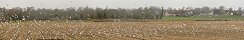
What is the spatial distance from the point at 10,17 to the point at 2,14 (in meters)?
1.10

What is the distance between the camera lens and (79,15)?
5731 cm

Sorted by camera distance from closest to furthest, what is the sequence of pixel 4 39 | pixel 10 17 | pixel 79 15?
pixel 4 39 < pixel 10 17 < pixel 79 15

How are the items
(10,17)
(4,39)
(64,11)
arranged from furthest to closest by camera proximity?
(64,11)
(10,17)
(4,39)

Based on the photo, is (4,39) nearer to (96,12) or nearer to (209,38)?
(209,38)

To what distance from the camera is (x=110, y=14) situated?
195 ft

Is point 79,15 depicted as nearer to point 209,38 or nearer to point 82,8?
point 82,8

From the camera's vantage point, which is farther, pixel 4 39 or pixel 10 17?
pixel 10 17

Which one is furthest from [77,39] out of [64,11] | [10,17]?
[64,11]

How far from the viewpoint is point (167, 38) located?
62.4 ft

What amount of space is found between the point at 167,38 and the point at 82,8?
2020 inches

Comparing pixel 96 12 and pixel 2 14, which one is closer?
pixel 2 14

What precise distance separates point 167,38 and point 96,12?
133 ft

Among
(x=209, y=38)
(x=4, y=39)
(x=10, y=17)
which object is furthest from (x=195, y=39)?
(x=10, y=17)

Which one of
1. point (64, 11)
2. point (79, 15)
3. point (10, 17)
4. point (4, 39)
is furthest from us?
point (64, 11)
